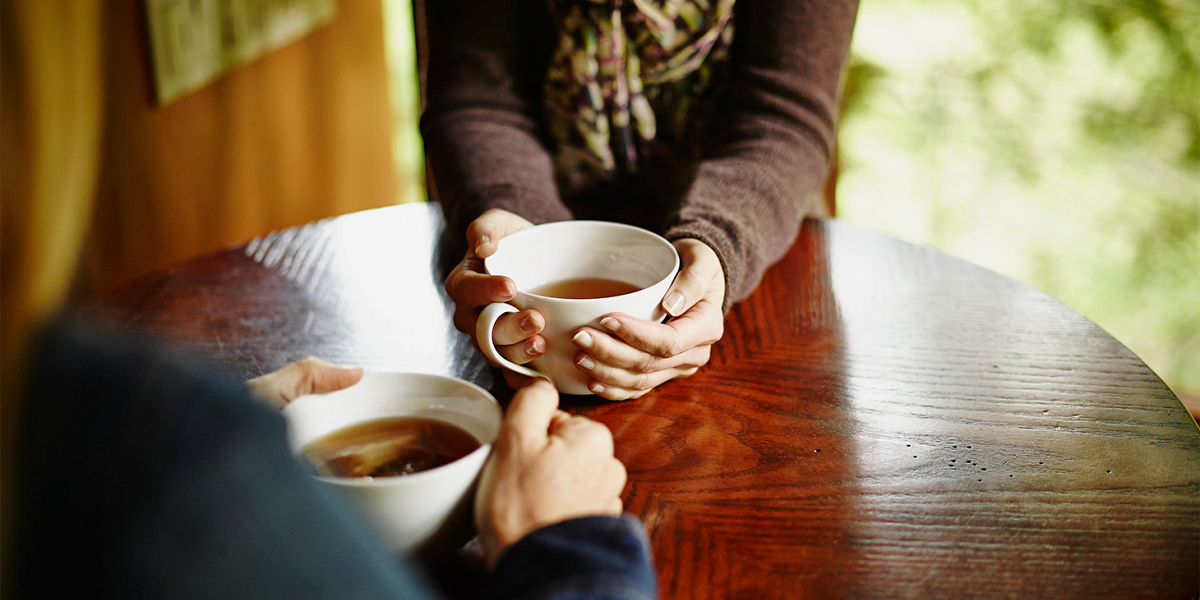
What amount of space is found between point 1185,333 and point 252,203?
87.9 inches

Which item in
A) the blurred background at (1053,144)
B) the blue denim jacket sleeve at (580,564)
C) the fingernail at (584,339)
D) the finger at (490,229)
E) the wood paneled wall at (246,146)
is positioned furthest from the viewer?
the blurred background at (1053,144)

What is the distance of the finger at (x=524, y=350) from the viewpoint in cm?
61

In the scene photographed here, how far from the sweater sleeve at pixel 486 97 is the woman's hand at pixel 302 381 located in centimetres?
39

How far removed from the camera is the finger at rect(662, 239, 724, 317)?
650mm

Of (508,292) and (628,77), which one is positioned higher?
(628,77)

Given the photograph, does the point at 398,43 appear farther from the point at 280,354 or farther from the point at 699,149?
the point at 280,354

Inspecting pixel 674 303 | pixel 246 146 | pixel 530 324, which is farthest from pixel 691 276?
pixel 246 146

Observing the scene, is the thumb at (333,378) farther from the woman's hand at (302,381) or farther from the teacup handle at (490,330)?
the teacup handle at (490,330)

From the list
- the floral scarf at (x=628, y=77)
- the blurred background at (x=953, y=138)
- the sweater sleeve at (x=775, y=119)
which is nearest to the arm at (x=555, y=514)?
the sweater sleeve at (x=775, y=119)

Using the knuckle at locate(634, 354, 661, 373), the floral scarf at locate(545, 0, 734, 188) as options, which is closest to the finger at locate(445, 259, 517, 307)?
the knuckle at locate(634, 354, 661, 373)

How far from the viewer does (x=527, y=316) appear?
0.60m

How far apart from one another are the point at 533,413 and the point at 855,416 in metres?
0.27

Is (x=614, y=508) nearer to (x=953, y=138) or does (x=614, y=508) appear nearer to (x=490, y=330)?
(x=490, y=330)

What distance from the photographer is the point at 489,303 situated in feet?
2.06
